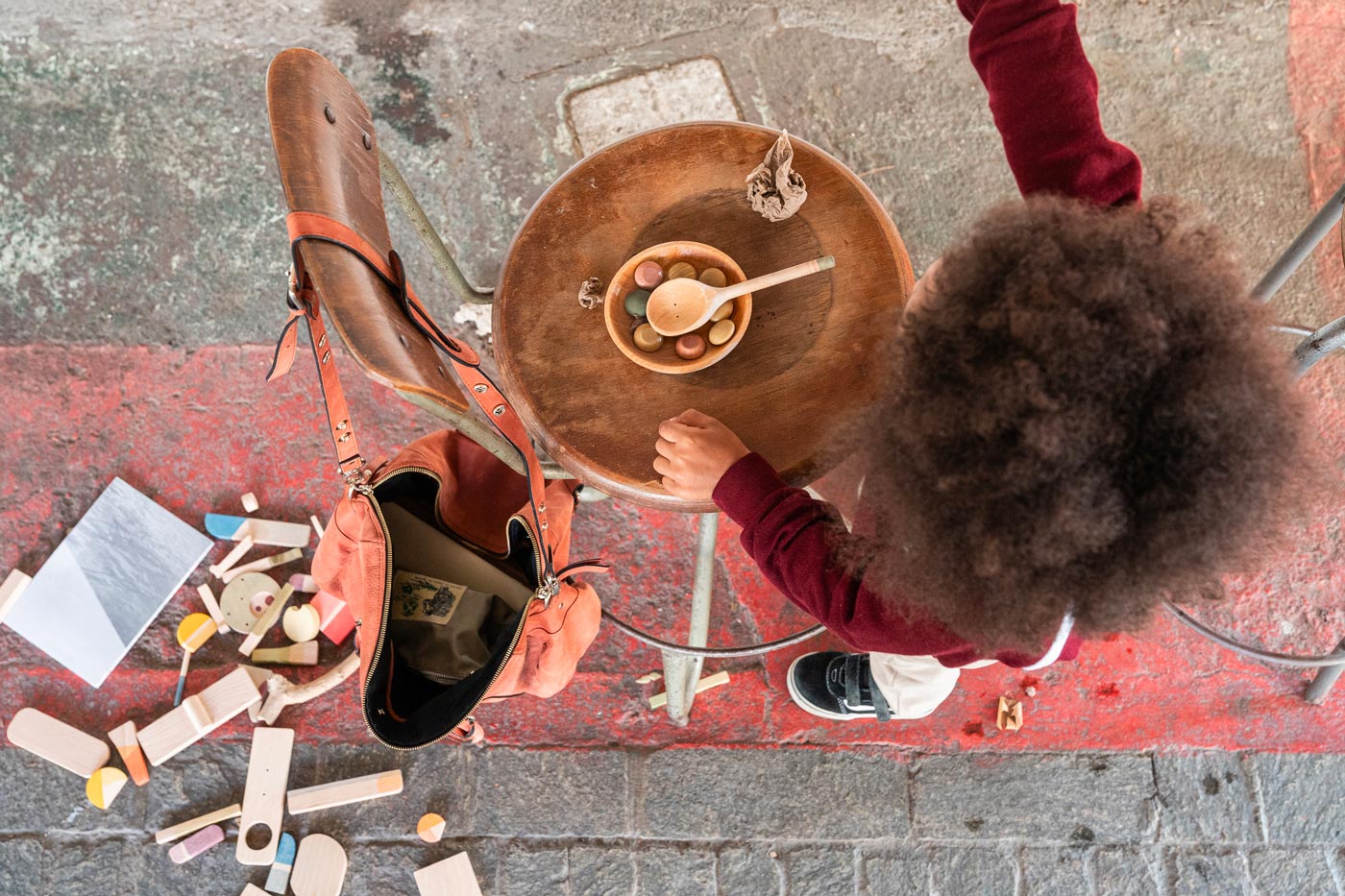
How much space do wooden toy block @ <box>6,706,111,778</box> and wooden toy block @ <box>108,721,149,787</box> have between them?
1.8 inches

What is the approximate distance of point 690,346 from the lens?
1544mm

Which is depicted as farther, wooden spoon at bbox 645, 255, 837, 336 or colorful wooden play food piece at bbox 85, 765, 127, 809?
colorful wooden play food piece at bbox 85, 765, 127, 809

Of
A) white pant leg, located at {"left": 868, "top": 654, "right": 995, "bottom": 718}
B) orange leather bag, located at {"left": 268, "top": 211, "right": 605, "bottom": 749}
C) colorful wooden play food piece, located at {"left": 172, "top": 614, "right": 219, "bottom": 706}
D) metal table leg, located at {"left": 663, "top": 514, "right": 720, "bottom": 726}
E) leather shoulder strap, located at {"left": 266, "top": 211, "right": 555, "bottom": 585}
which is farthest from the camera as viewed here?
colorful wooden play food piece, located at {"left": 172, "top": 614, "right": 219, "bottom": 706}

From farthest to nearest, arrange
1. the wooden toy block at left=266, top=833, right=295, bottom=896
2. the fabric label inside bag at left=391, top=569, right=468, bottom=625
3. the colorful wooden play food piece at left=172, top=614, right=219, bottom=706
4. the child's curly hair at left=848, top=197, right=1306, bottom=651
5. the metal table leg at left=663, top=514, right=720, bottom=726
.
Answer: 1. the colorful wooden play food piece at left=172, top=614, right=219, bottom=706
2. the wooden toy block at left=266, top=833, right=295, bottom=896
3. the metal table leg at left=663, top=514, right=720, bottom=726
4. the fabric label inside bag at left=391, top=569, right=468, bottom=625
5. the child's curly hair at left=848, top=197, right=1306, bottom=651

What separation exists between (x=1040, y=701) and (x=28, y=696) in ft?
9.57

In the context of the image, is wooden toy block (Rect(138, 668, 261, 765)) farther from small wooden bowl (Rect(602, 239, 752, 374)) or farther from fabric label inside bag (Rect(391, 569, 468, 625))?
small wooden bowl (Rect(602, 239, 752, 374))

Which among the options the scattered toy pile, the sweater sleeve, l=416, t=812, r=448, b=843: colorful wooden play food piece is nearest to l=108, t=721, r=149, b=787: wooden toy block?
the scattered toy pile

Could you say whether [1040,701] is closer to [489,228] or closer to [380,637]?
[380,637]

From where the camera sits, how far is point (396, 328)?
1258 mm

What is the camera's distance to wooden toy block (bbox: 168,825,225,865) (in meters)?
2.27

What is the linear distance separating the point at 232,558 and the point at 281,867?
87 cm

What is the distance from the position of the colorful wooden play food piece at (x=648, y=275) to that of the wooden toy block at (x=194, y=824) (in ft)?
6.24

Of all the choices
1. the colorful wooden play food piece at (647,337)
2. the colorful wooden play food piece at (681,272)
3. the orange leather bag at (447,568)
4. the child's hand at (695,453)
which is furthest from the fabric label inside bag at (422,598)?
the colorful wooden play food piece at (681,272)

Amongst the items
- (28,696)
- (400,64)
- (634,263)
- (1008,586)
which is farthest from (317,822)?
(400,64)
